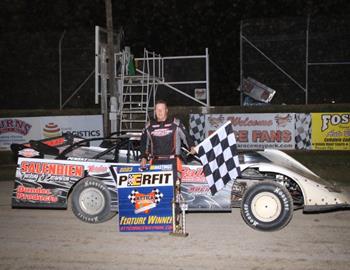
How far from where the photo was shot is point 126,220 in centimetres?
657

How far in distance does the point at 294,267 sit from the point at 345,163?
33.2 feet

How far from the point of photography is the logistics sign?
6406 mm

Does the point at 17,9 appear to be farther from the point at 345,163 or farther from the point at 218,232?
the point at 218,232

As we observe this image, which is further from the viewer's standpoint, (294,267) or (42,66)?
(42,66)

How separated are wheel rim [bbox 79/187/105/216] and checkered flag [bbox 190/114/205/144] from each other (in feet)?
30.0

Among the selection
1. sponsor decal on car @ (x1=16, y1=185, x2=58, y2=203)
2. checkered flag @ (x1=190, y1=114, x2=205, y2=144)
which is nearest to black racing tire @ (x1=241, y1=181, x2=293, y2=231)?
sponsor decal on car @ (x1=16, y1=185, x2=58, y2=203)

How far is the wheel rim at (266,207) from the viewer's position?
662 cm

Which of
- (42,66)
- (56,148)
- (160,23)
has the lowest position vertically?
(56,148)

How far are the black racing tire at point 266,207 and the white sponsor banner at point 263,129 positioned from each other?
9.05 meters

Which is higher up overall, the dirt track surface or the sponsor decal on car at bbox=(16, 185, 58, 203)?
the sponsor decal on car at bbox=(16, 185, 58, 203)

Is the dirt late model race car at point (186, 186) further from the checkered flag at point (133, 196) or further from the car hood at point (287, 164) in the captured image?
the checkered flag at point (133, 196)

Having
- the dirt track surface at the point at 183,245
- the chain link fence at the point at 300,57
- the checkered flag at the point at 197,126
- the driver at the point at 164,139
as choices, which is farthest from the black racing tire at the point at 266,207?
the chain link fence at the point at 300,57

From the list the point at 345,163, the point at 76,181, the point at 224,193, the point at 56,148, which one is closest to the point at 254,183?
the point at 224,193

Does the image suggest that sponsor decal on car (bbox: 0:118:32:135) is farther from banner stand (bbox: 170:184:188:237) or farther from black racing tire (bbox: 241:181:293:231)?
black racing tire (bbox: 241:181:293:231)
